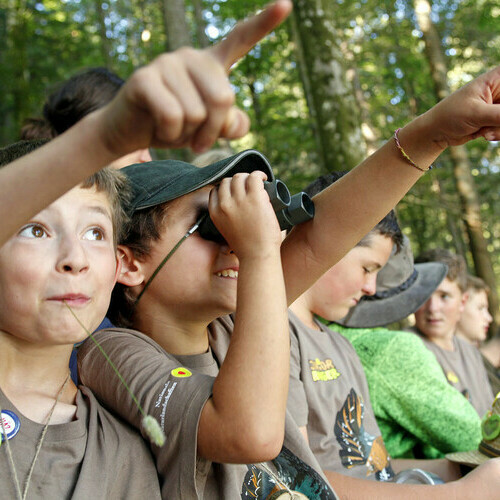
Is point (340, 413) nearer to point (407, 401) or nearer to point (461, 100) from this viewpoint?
point (407, 401)

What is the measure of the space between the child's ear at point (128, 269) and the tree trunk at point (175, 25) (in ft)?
18.9

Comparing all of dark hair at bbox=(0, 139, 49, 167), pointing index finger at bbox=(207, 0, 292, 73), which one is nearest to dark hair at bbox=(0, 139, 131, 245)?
dark hair at bbox=(0, 139, 49, 167)

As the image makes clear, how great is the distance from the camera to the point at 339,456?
7.82ft

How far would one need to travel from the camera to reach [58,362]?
5.34 ft

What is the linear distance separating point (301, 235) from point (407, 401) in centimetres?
141

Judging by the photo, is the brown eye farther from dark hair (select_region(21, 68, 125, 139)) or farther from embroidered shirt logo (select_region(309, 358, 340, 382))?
dark hair (select_region(21, 68, 125, 139))

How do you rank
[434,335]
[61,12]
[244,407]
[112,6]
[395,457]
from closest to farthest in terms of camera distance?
[244,407] < [395,457] < [434,335] < [61,12] < [112,6]

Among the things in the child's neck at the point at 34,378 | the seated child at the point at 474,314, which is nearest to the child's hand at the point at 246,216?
the child's neck at the point at 34,378

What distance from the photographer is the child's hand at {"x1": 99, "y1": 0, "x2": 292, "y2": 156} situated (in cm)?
88

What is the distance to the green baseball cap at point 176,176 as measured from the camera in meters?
1.89

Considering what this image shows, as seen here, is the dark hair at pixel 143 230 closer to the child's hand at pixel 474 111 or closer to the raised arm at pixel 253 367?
the raised arm at pixel 253 367

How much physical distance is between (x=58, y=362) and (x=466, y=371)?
11.9ft

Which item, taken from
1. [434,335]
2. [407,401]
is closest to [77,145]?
[407,401]

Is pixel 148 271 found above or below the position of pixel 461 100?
below
